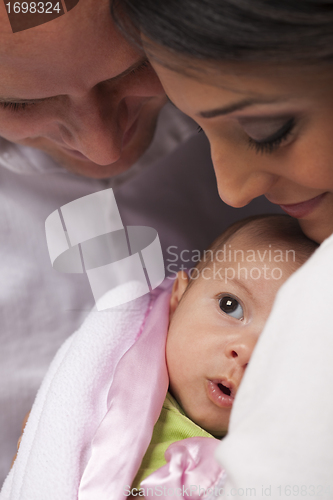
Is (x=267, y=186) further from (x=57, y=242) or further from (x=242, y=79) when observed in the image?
(x=57, y=242)

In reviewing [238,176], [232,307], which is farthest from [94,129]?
[232,307]

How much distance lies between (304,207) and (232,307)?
23cm

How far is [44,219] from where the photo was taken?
1240 millimetres

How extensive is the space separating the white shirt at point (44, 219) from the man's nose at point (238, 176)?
55cm

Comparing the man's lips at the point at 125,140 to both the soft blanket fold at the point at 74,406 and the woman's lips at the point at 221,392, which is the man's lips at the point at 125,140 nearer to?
the soft blanket fold at the point at 74,406

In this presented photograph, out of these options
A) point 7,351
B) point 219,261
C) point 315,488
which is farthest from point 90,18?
A: point 7,351

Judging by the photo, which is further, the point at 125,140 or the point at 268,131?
the point at 125,140

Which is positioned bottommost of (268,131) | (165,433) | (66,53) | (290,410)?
(165,433)

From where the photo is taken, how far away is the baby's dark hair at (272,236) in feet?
2.93

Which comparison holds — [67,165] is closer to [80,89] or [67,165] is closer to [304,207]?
[80,89]

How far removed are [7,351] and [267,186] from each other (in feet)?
2.58

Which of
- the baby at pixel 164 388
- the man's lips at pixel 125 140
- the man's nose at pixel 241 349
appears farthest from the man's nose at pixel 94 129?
the man's nose at pixel 241 349

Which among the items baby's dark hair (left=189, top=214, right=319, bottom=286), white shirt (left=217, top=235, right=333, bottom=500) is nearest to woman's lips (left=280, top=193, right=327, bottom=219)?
baby's dark hair (left=189, top=214, right=319, bottom=286)

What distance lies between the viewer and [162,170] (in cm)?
134
